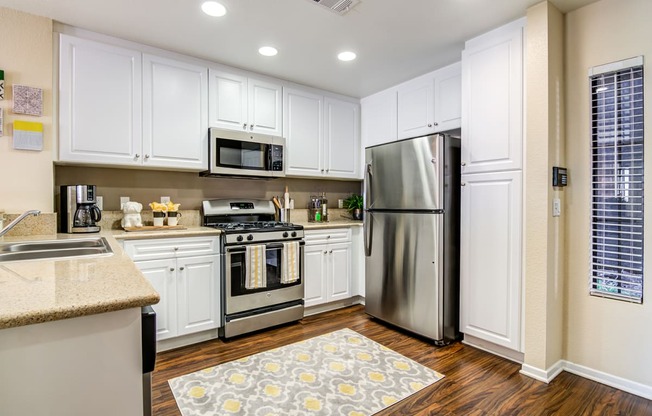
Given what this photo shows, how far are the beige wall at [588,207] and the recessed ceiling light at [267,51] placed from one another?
2.17 m

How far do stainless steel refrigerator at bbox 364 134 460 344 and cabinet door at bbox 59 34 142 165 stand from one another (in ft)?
6.98

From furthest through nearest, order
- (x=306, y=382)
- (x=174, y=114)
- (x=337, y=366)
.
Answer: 1. (x=174, y=114)
2. (x=337, y=366)
3. (x=306, y=382)

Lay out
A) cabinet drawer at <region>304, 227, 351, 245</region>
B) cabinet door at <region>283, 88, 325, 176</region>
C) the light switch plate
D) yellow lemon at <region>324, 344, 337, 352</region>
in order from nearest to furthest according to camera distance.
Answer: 1. the light switch plate
2. yellow lemon at <region>324, 344, 337, 352</region>
3. cabinet drawer at <region>304, 227, 351, 245</region>
4. cabinet door at <region>283, 88, 325, 176</region>

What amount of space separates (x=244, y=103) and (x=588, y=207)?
290 centimetres

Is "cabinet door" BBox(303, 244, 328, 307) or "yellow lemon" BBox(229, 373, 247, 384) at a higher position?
"cabinet door" BBox(303, 244, 328, 307)

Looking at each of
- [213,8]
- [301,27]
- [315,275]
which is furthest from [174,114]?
[315,275]

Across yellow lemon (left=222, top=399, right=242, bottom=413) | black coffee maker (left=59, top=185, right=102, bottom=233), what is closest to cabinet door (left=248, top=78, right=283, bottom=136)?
black coffee maker (left=59, top=185, right=102, bottom=233)

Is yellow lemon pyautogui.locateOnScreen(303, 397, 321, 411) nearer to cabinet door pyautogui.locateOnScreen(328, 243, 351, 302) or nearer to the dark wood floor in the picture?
the dark wood floor

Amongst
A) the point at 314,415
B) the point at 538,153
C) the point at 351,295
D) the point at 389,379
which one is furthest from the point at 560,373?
the point at 351,295

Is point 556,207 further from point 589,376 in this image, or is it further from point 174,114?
point 174,114

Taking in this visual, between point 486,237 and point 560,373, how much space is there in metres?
1.01

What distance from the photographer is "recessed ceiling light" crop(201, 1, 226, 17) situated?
2140mm

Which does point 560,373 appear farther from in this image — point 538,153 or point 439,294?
point 538,153

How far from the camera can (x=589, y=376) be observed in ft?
7.22
